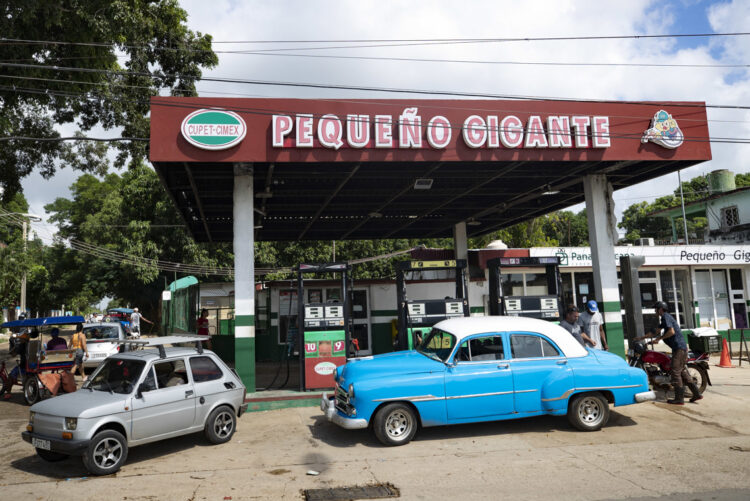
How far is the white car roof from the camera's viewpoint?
8391mm

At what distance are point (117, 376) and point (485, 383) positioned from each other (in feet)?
17.9

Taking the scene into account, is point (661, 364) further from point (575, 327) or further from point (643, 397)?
point (643, 397)

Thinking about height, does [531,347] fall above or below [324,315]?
below

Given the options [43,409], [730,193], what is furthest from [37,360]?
[730,193]

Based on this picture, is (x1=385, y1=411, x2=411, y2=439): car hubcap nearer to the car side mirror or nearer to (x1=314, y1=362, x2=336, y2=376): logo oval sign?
the car side mirror

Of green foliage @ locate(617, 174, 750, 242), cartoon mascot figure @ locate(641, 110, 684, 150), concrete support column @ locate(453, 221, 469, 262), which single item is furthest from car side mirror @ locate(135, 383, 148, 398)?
green foliage @ locate(617, 174, 750, 242)

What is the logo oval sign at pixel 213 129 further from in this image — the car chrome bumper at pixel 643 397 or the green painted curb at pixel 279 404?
the car chrome bumper at pixel 643 397

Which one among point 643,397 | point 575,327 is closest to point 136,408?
point 643,397

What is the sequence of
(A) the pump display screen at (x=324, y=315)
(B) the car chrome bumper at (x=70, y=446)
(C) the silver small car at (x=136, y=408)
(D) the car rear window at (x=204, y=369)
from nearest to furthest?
1. (B) the car chrome bumper at (x=70, y=446)
2. (C) the silver small car at (x=136, y=408)
3. (D) the car rear window at (x=204, y=369)
4. (A) the pump display screen at (x=324, y=315)

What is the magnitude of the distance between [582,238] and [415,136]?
65.0 m

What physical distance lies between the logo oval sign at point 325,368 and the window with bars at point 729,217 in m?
29.3

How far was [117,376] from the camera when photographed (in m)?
7.67

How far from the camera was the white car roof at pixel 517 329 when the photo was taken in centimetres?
839

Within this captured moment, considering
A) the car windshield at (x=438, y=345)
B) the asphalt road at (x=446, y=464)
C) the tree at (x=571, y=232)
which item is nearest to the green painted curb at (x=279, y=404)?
the asphalt road at (x=446, y=464)
